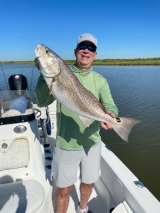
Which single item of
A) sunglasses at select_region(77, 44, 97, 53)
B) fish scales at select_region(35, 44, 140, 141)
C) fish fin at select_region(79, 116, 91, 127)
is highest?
sunglasses at select_region(77, 44, 97, 53)

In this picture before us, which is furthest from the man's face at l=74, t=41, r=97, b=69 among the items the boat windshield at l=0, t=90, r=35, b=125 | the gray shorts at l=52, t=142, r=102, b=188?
the boat windshield at l=0, t=90, r=35, b=125

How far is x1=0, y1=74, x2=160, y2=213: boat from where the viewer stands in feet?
8.90

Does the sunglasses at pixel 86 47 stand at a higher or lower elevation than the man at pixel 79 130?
higher

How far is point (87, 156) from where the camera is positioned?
2.64 m

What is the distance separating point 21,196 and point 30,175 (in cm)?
42

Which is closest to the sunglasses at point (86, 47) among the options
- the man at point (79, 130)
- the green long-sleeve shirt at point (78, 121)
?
the man at point (79, 130)

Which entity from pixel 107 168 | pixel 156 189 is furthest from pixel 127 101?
pixel 107 168

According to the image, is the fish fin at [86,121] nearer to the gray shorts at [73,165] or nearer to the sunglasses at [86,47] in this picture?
the gray shorts at [73,165]

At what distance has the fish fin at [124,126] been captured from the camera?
2270 mm

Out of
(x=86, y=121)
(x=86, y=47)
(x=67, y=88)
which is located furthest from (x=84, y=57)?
(x=86, y=121)

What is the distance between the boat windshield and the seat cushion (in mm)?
965

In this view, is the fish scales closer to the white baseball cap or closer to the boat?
the white baseball cap

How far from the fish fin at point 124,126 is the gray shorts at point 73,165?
0.52 m

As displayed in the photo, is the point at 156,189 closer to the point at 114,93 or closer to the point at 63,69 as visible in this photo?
the point at 63,69
